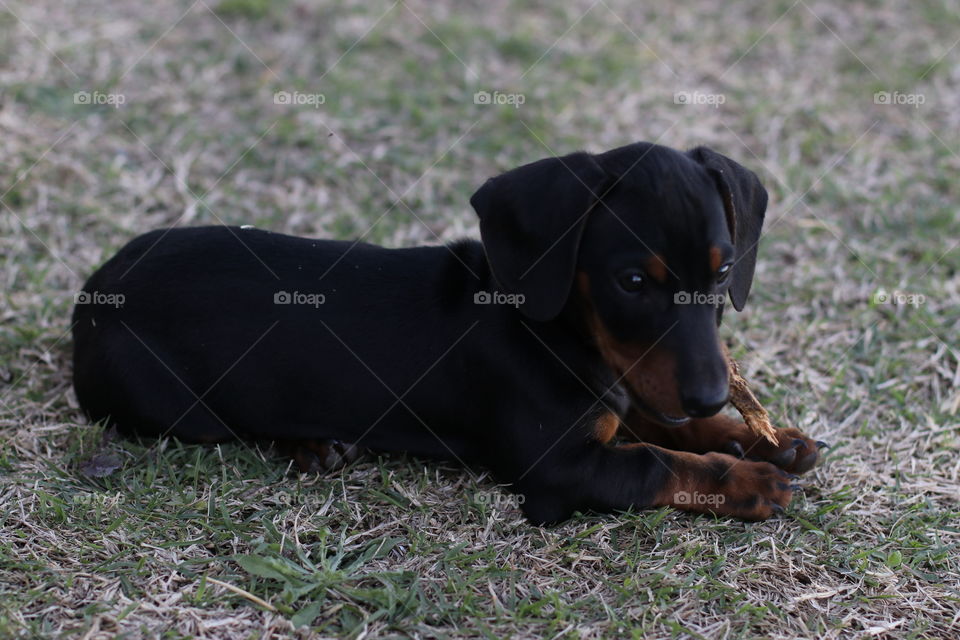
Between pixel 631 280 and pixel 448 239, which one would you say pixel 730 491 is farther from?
pixel 448 239

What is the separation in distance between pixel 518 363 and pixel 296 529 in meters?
1.11

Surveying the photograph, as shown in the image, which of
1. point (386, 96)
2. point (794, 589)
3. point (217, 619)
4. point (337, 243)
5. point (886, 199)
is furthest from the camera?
point (386, 96)

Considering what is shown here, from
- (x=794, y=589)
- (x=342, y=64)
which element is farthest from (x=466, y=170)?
(x=794, y=589)

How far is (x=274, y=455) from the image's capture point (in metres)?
4.26

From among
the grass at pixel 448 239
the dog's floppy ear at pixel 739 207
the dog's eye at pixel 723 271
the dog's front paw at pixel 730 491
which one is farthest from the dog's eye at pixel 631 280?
the grass at pixel 448 239

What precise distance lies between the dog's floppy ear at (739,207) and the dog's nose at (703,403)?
694 mm

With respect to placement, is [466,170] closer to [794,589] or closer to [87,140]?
[87,140]

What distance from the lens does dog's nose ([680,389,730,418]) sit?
329 centimetres

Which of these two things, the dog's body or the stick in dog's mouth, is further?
the stick in dog's mouth

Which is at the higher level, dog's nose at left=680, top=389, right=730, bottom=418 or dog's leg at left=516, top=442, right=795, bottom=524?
dog's nose at left=680, top=389, right=730, bottom=418

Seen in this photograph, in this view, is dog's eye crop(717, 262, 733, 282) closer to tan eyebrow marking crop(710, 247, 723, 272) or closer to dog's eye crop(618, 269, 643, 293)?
tan eyebrow marking crop(710, 247, 723, 272)

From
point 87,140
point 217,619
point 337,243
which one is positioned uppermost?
point 87,140

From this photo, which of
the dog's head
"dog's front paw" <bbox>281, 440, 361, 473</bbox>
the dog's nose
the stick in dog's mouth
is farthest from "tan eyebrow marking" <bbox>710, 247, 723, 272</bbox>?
"dog's front paw" <bbox>281, 440, 361, 473</bbox>

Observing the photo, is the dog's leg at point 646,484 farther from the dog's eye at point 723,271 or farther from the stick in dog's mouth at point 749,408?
the dog's eye at point 723,271
